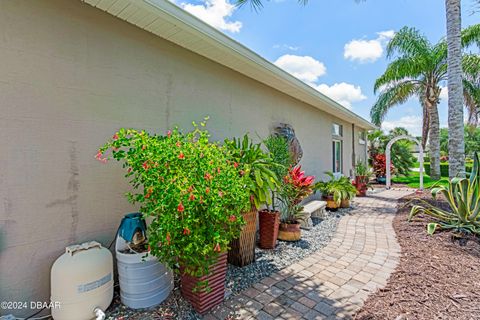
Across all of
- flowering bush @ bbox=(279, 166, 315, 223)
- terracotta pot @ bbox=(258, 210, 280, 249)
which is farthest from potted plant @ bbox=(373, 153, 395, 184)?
terracotta pot @ bbox=(258, 210, 280, 249)

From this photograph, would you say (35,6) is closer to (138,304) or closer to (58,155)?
(58,155)

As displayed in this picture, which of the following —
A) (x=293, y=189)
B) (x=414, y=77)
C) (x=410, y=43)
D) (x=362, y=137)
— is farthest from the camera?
(x=362, y=137)

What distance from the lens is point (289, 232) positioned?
4473mm

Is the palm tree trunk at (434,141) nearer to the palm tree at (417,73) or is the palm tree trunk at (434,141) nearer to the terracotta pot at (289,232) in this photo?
the palm tree at (417,73)

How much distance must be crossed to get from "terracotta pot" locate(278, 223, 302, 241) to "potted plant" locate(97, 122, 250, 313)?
232 cm

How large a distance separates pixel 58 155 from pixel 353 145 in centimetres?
1237

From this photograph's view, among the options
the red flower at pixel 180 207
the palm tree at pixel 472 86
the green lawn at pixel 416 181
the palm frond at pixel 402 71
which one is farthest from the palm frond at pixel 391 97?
the red flower at pixel 180 207

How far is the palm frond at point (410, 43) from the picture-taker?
11.4 m

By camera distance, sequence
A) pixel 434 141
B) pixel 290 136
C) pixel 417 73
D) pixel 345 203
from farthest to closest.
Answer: pixel 434 141, pixel 417 73, pixel 345 203, pixel 290 136

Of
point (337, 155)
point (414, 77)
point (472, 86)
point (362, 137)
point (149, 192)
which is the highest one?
point (414, 77)

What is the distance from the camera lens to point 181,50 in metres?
3.65

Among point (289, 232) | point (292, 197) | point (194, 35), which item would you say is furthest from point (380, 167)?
point (194, 35)

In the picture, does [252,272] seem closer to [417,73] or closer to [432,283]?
[432,283]

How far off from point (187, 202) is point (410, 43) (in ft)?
46.6
